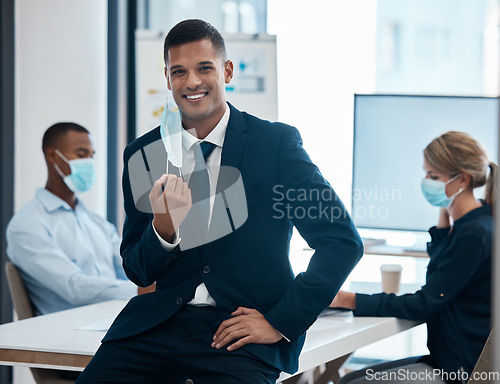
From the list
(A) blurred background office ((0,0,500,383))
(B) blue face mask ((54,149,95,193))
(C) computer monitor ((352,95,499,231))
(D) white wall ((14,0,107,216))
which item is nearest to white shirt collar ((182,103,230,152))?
(B) blue face mask ((54,149,95,193))

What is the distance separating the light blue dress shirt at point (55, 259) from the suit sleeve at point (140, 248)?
3.26ft

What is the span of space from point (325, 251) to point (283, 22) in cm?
311

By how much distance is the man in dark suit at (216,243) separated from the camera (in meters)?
1.56

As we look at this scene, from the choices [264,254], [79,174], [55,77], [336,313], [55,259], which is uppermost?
[55,77]

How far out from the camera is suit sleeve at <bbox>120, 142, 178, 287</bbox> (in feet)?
5.27

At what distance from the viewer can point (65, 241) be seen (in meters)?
3.01

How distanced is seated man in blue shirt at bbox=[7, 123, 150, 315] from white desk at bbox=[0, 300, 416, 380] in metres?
0.31

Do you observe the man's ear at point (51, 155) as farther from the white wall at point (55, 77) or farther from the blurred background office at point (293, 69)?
the white wall at point (55, 77)

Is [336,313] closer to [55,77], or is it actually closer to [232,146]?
[232,146]

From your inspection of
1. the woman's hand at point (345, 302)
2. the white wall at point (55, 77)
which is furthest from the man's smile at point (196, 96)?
the white wall at point (55, 77)

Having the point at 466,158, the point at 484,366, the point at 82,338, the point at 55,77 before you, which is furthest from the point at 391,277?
the point at 55,77

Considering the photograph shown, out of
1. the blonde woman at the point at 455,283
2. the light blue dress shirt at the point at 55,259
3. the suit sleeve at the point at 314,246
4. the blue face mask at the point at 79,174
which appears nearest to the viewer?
the suit sleeve at the point at 314,246

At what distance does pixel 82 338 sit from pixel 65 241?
1165 millimetres

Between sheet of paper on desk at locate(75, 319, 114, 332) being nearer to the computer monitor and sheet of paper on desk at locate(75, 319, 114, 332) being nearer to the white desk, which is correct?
Result: the white desk
